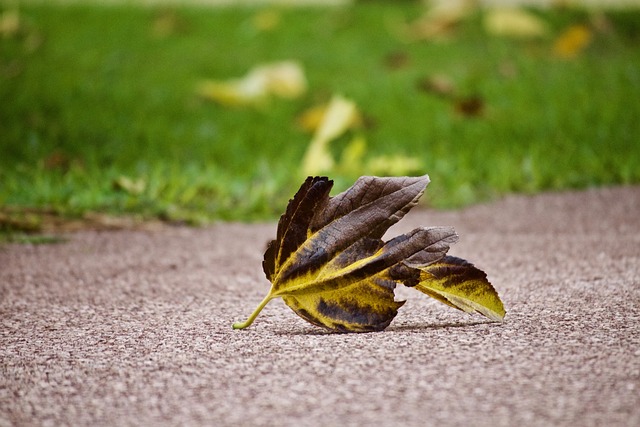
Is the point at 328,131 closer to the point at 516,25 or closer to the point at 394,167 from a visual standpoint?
the point at 394,167

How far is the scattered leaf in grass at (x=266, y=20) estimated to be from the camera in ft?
20.6

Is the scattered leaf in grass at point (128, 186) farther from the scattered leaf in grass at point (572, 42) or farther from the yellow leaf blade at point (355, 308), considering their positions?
the scattered leaf in grass at point (572, 42)

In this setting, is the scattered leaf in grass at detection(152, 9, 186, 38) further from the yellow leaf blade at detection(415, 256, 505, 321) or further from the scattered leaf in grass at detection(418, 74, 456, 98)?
the yellow leaf blade at detection(415, 256, 505, 321)

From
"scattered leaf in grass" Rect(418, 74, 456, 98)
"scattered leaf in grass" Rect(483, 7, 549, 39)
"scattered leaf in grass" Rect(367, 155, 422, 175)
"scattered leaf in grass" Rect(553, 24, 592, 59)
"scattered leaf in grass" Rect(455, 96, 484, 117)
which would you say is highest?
"scattered leaf in grass" Rect(483, 7, 549, 39)

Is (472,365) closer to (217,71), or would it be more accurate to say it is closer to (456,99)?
(456,99)

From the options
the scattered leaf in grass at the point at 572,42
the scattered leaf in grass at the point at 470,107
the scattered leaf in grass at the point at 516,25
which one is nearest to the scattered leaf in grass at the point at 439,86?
the scattered leaf in grass at the point at 470,107

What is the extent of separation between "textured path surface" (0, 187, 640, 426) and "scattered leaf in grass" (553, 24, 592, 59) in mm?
3830

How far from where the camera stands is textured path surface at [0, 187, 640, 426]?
41.9 inches

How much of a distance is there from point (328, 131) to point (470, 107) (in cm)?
81

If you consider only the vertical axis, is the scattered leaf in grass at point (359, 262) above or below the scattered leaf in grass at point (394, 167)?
above

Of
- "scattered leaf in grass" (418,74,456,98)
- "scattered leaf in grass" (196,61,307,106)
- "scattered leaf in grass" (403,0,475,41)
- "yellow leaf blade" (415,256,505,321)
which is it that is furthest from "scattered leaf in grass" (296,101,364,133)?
"yellow leaf blade" (415,256,505,321)

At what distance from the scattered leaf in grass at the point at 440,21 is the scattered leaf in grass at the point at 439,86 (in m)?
1.26

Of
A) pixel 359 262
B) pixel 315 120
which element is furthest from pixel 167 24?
pixel 359 262

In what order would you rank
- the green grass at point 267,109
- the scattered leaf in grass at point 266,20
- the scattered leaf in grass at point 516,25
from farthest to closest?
1. the scattered leaf in grass at point 266,20
2. the scattered leaf in grass at point 516,25
3. the green grass at point 267,109
